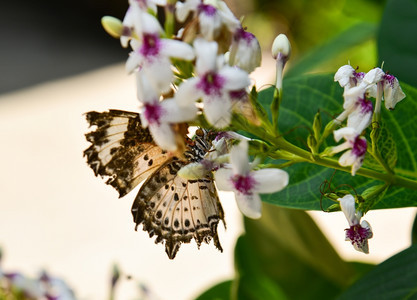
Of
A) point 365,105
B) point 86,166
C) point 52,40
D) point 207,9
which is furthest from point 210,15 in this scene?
point 52,40

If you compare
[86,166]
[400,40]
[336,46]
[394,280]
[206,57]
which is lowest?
[394,280]

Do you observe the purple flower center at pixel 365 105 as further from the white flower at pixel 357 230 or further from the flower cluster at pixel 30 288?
the flower cluster at pixel 30 288

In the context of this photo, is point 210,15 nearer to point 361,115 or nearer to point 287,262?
point 361,115

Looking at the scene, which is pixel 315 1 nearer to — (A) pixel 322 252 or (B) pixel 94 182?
(B) pixel 94 182

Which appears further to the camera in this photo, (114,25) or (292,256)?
(292,256)

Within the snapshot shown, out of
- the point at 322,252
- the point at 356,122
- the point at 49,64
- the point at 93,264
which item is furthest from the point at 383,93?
the point at 49,64

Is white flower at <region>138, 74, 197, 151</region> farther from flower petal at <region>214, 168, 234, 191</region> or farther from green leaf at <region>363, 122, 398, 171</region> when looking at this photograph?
green leaf at <region>363, 122, 398, 171</region>

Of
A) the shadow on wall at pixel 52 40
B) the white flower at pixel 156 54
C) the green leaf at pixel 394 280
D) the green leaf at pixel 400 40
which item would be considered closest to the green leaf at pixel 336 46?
the green leaf at pixel 400 40
